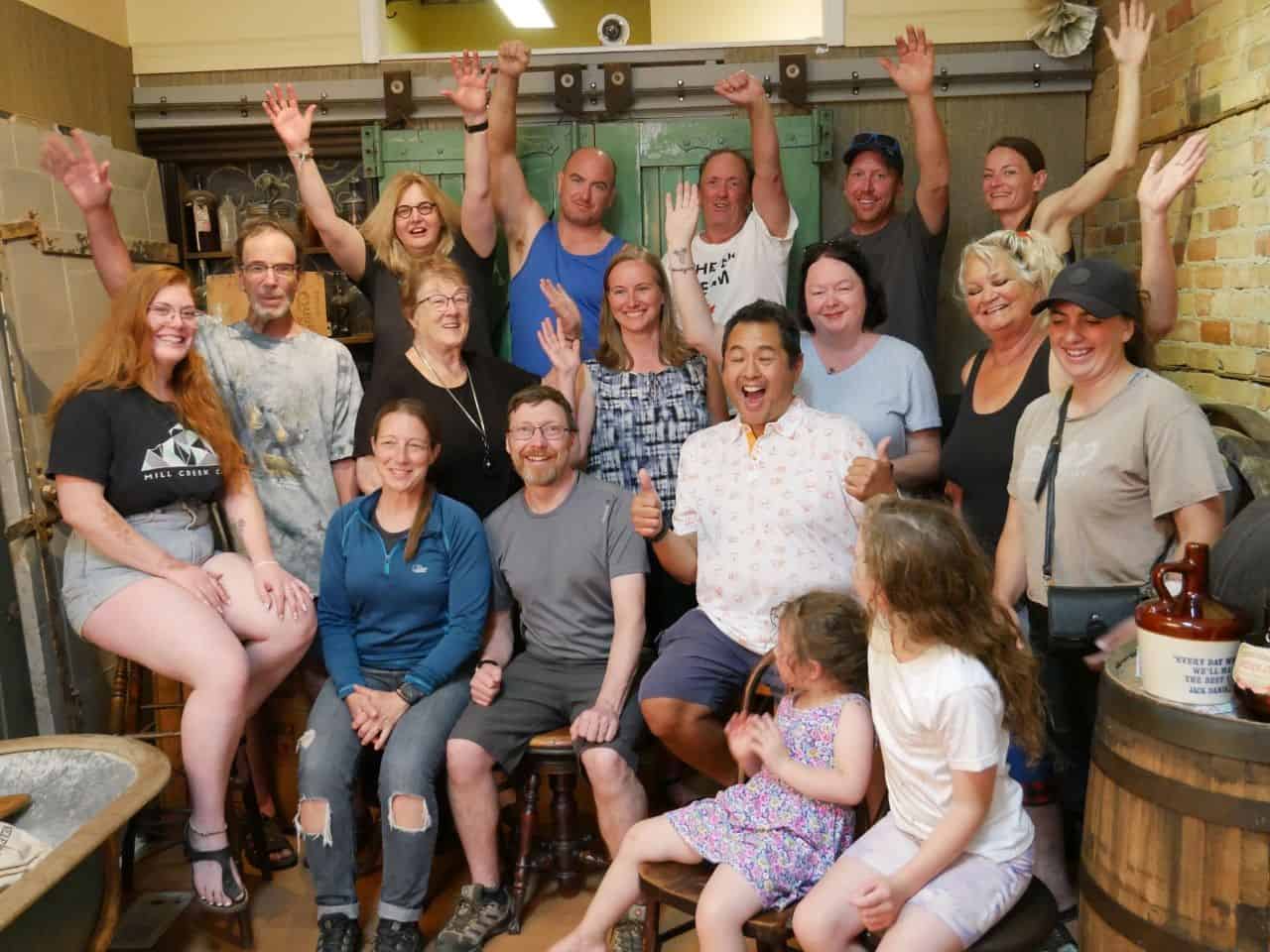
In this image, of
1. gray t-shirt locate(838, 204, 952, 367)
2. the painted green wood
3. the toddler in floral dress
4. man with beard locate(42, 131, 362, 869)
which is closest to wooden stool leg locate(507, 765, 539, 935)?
the toddler in floral dress

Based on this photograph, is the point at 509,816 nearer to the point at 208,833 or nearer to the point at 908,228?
the point at 208,833

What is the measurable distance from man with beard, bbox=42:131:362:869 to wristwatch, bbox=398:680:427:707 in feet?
1.82

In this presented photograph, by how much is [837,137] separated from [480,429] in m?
2.16

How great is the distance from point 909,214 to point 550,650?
1.93 m

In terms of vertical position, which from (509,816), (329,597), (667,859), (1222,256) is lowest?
(509,816)

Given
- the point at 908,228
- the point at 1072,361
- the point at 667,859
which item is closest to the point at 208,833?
the point at 667,859

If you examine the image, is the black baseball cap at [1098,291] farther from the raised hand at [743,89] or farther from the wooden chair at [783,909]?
the raised hand at [743,89]

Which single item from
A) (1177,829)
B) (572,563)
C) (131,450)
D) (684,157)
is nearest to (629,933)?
(572,563)

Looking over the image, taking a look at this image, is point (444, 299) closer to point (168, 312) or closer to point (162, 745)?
point (168, 312)

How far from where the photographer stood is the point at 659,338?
3.24m

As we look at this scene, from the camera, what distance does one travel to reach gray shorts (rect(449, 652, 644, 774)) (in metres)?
2.72

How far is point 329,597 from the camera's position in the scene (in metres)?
2.91

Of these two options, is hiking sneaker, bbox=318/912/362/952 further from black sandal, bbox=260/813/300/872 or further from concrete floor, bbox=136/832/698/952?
black sandal, bbox=260/813/300/872

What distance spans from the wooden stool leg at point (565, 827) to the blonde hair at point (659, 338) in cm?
→ 116
